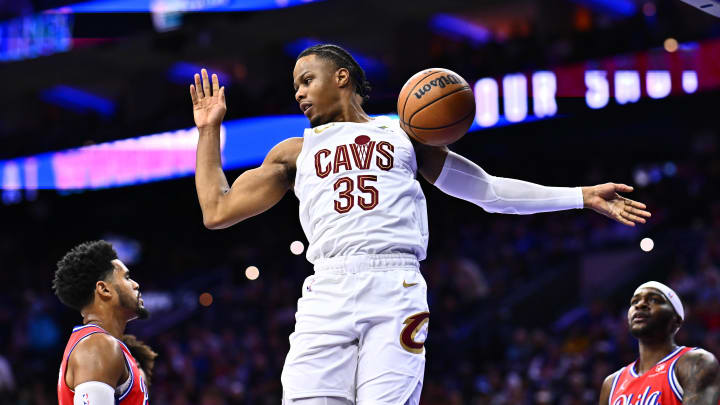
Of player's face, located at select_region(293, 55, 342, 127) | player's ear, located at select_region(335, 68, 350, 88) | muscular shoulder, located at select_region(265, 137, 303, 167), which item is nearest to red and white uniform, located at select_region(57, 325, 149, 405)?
muscular shoulder, located at select_region(265, 137, 303, 167)

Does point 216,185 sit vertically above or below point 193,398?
above

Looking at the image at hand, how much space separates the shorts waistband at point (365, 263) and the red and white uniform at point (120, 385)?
1.36m

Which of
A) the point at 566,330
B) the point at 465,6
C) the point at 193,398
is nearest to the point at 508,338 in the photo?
the point at 566,330

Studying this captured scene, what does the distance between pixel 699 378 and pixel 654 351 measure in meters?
0.47

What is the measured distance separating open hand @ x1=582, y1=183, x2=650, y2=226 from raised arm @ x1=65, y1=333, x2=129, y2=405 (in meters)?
2.15

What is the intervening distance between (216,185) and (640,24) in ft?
35.3

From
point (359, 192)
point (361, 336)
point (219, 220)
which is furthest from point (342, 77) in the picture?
point (361, 336)

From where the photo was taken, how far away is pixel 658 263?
42.9 ft

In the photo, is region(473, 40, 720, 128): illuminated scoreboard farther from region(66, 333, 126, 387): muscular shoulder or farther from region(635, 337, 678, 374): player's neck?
region(66, 333, 126, 387): muscular shoulder

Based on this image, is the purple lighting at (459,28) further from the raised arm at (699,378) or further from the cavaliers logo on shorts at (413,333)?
the cavaliers logo on shorts at (413,333)

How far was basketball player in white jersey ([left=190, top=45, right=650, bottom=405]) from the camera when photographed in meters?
3.21

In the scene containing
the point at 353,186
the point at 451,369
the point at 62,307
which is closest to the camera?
the point at 353,186

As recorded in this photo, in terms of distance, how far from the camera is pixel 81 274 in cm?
443

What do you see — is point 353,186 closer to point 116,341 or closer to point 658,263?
point 116,341
